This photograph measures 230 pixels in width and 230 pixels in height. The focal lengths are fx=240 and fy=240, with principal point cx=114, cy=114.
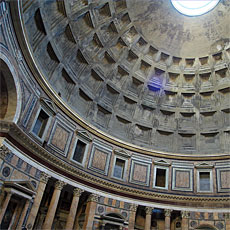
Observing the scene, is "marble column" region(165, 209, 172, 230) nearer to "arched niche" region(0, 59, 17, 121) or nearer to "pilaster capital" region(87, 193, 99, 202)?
"pilaster capital" region(87, 193, 99, 202)

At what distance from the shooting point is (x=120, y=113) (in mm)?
21688

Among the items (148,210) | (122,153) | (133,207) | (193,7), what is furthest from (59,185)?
(193,7)

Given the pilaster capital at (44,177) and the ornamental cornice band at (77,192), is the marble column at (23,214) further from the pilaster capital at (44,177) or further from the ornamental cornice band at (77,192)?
the ornamental cornice band at (77,192)

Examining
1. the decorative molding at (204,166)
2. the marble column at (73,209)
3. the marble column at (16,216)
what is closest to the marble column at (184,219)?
the decorative molding at (204,166)

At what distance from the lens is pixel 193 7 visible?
2150 centimetres

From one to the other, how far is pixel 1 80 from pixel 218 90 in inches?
700

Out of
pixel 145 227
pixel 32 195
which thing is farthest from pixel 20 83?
pixel 145 227

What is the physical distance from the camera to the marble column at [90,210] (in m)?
16.2

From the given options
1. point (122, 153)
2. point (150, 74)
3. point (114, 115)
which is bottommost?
point (122, 153)

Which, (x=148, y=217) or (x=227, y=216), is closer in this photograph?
(x=227, y=216)

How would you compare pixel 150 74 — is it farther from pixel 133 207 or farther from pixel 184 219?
pixel 184 219

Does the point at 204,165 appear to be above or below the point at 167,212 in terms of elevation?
above

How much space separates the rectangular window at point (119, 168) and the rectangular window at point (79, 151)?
3.13 m

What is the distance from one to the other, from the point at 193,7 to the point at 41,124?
54.7 feet
